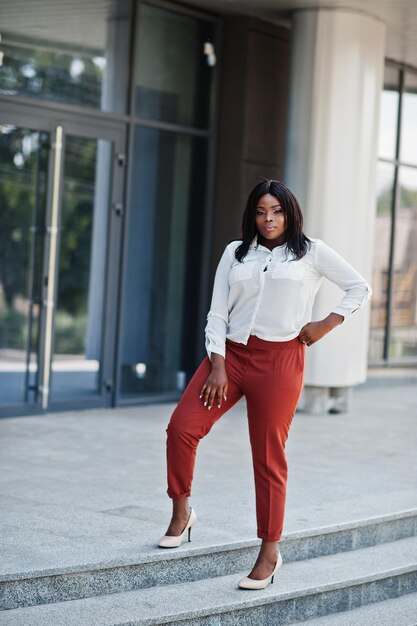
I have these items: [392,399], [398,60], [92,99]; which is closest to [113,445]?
[92,99]

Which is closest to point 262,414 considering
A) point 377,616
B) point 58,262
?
point 377,616

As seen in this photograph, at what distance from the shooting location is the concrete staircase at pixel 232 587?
13.8 feet

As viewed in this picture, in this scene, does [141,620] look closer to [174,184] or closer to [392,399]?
[174,184]

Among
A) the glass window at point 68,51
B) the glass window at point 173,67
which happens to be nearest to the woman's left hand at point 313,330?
the glass window at point 68,51

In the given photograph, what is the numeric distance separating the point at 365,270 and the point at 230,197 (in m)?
1.42

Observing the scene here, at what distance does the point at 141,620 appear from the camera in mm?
4109

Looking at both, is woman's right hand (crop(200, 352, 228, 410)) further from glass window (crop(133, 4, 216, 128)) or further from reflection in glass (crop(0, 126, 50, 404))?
glass window (crop(133, 4, 216, 128))

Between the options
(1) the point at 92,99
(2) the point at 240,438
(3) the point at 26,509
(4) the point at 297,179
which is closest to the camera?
(3) the point at 26,509

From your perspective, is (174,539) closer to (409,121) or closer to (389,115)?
(389,115)

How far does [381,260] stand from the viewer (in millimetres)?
12250

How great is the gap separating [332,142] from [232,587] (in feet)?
18.6

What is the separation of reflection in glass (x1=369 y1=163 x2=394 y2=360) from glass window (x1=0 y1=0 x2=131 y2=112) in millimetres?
3933

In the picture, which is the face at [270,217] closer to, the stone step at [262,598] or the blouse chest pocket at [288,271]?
the blouse chest pocket at [288,271]

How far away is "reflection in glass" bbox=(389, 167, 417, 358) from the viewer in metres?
12.5
